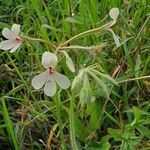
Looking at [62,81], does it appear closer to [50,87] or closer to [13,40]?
[50,87]

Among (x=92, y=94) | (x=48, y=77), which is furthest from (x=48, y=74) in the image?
(x=92, y=94)

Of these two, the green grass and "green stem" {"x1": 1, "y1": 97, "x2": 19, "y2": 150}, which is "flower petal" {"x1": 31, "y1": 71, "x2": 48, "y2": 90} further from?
"green stem" {"x1": 1, "y1": 97, "x2": 19, "y2": 150}

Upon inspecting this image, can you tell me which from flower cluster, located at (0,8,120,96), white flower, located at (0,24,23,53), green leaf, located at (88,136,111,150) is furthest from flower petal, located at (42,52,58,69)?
green leaf, located at (88,136,111,150)

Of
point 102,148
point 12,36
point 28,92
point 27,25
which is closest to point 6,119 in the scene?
point 28,92

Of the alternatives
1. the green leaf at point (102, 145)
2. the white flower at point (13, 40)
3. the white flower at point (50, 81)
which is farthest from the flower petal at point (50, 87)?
the green leaf at point (102, 145)

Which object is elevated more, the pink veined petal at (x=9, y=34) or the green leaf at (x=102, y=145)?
the pink veined petal at (x=9, y=34)

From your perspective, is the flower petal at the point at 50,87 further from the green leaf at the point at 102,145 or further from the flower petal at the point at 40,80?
the green leaf at the point at 102,145
